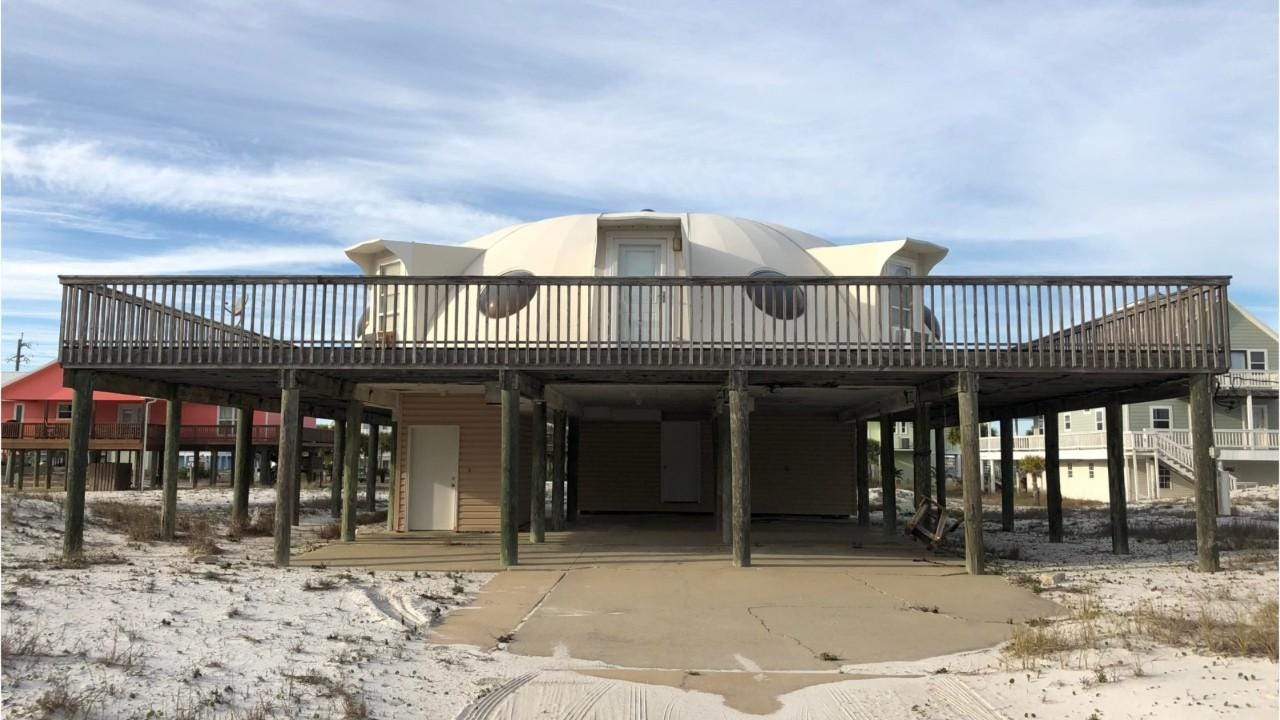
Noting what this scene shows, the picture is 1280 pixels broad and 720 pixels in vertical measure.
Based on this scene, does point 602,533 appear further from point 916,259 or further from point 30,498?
point 30,498

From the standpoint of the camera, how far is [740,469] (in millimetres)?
14172

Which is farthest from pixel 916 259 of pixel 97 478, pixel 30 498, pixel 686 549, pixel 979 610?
pixel 97 478

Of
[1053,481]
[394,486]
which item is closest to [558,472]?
[394,486]

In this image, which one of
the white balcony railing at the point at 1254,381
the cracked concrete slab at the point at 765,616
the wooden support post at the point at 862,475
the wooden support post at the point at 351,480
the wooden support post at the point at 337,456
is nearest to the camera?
the cracked concrete slab at the point at 765,616

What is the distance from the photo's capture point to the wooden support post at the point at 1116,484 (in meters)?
16.2

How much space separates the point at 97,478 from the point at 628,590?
1211 inches

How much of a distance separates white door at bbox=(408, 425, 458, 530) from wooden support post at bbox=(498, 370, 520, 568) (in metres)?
5.92

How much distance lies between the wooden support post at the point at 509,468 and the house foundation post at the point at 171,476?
21.8ft

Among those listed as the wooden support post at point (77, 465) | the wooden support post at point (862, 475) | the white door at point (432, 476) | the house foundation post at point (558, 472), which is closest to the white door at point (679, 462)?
the house foundation post at point (558, 472)

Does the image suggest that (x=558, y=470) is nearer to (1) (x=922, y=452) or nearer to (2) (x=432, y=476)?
(2) (x=432, y=476)

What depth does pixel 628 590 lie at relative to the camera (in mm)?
12016

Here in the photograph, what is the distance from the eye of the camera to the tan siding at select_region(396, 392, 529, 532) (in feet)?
64.6

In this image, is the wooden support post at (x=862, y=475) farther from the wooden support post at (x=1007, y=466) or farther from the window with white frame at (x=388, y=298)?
the window with white frame at (x=388, y=298)

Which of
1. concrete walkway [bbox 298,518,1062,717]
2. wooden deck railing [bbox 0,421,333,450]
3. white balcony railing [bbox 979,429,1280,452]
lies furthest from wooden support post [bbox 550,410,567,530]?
white balcony railing [bbox 979,429,1280,452]
